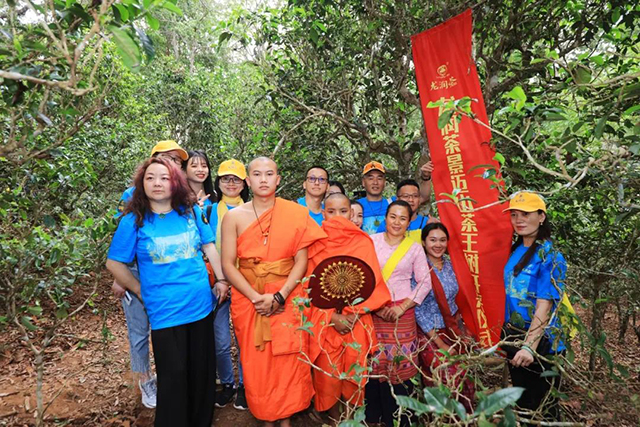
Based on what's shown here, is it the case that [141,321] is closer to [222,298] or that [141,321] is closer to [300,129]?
[222,298]

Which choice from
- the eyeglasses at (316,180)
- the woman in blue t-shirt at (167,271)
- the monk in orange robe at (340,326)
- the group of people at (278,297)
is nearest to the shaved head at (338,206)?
the group of people at (278,297)

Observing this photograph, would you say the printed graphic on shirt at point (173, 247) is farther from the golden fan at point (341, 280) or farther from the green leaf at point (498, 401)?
the green leaf at point (498, 401)

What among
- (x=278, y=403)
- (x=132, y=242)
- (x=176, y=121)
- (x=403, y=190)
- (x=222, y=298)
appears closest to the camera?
(x=132, y=242)

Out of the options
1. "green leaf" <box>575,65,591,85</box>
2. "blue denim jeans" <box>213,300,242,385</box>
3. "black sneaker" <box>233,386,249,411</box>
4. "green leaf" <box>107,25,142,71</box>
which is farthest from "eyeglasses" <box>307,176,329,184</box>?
"green leaf" <box>107,25,142,71</box>

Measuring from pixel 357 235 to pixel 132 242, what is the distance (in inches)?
59.5

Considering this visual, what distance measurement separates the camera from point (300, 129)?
14.1ft

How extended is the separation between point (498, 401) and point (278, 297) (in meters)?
1.81

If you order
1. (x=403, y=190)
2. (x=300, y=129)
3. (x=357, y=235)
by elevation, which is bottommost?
(x=357, y=235)

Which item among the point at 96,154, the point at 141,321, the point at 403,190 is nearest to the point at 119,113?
the point at 96,154

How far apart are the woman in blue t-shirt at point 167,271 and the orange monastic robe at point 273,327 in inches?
12.3

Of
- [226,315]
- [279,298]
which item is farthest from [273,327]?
[226,315]

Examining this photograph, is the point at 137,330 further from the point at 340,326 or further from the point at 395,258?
the point at 395,258

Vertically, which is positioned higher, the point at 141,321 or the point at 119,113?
the point at 119,113

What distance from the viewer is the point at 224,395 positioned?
3061mm
